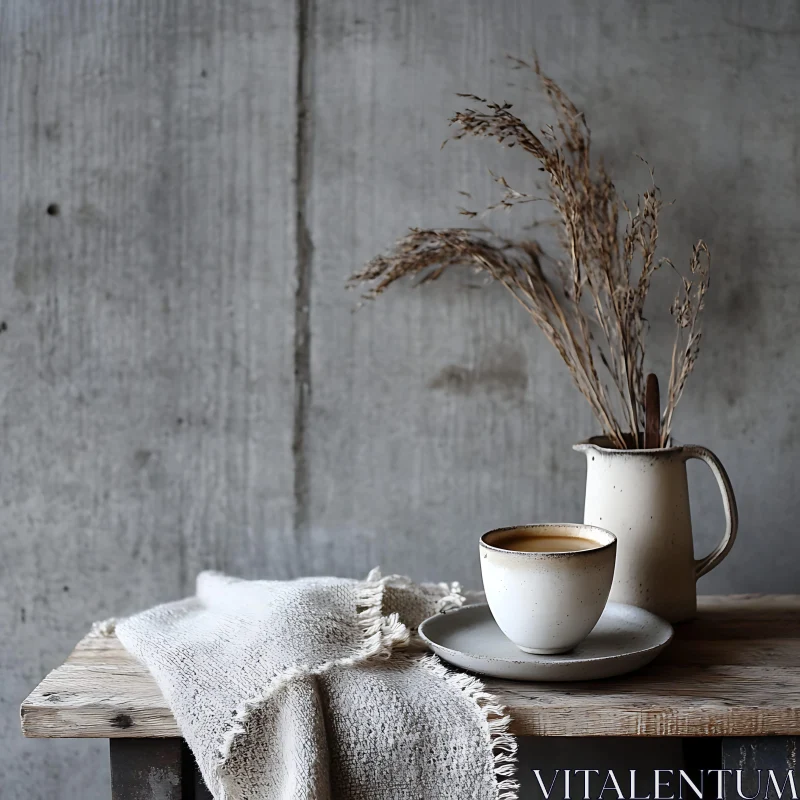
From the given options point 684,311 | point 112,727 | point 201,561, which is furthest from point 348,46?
point 112,727

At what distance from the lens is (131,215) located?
4.26 feet

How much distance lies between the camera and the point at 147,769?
856mm

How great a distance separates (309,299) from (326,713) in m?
0.67

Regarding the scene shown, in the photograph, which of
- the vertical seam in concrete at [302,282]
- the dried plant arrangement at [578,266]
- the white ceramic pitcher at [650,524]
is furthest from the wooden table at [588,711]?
the vertical seam in concrete at [302,282]

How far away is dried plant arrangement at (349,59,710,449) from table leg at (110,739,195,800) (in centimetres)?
66

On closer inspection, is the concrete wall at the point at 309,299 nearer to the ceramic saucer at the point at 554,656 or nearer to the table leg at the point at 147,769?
the ceramic saucer at the point at 554,656

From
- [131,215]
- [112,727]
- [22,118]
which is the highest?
[22,118]

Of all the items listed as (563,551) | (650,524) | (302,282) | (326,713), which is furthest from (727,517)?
(302,282)

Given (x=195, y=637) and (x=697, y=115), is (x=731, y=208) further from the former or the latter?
(x=195, y=637)

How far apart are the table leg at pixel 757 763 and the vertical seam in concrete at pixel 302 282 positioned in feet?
2.32

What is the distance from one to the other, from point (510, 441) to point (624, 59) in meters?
0.62

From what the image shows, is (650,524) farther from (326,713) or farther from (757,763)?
(326,713)

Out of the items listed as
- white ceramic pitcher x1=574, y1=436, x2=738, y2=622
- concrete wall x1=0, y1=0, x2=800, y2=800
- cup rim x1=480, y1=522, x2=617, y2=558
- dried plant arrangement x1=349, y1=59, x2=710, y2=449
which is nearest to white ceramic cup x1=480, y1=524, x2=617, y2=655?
cup rim x1=480, y1=522, x2=617, y2=558

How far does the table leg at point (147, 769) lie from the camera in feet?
2.80
